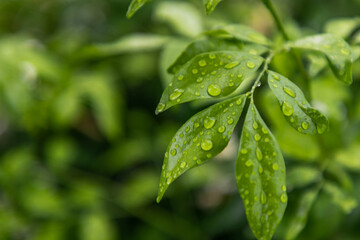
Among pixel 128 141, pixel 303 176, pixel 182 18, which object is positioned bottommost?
pixel 128 141

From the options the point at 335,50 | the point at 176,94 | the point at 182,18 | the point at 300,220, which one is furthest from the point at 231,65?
the point at 182,18

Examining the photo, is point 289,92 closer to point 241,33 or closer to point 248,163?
point 248,163

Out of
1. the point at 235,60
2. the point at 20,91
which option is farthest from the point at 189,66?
the point at 20,91

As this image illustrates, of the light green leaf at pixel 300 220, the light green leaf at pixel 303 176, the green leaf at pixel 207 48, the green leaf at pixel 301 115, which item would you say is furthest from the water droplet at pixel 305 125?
the light green leaf at pixel 303 176

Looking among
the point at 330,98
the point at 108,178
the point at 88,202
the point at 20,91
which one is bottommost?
the point at 108,178

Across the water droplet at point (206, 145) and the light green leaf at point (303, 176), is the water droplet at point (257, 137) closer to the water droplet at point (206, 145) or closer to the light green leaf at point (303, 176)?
the water droplet at point (206, 145)

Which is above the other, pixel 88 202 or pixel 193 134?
pixel 193 134

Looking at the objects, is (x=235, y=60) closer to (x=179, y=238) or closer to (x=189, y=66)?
(x=189, y=66)
